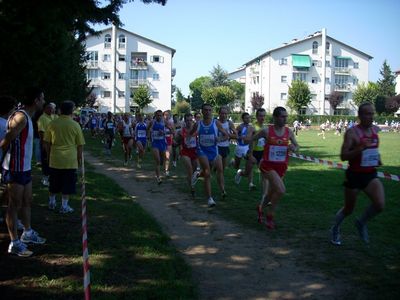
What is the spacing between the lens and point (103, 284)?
4.79 metres

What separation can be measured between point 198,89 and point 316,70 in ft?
173

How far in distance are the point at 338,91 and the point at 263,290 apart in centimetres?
8251

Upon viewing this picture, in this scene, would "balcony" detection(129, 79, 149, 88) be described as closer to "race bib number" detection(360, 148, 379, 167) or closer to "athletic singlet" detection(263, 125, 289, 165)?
"athletic singlet" detection(263, 125, 289, 165)

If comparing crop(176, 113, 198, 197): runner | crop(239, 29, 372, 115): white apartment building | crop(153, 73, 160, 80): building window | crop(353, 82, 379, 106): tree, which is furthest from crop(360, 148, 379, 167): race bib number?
crop(353, 82, 379, 106): tree

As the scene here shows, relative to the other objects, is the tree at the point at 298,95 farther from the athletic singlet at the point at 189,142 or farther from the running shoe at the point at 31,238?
the running shoe at the point at 31,238

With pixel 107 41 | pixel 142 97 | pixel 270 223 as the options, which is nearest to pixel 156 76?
pixel 142 97

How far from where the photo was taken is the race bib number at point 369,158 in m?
6.10

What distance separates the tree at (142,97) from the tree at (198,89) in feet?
135

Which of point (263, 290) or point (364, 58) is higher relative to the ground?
point (364, 58)

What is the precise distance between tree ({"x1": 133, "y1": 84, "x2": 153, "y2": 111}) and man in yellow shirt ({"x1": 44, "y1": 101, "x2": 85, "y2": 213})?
63.2 metres

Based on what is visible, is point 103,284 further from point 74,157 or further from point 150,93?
point 150,93

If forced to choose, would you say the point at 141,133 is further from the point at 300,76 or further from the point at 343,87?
the point at 343,87

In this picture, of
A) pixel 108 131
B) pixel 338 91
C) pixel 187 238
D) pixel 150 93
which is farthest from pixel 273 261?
pixel 338 91

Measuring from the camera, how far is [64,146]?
768 centimetres
